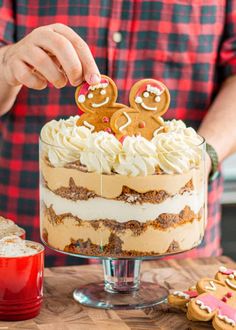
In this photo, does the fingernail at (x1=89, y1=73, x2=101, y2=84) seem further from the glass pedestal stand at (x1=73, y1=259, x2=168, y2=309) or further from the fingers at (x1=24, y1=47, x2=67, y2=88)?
the glass pedestal stand at (x1=73, y1=259, x2=168, y2=309)

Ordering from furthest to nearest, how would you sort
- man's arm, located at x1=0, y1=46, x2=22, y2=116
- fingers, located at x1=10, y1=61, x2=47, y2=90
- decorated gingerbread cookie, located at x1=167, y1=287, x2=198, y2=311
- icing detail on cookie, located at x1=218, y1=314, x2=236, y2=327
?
1. man's arm, located at x1=0, y1=46, x2=22, y2=116
2. fingers, located at x1=10, y1=61, x2=47, y2=90
3. decorated gingerbread cookie, located at x1=167, y1=287, x2=198, y2=311
4. icing detail on cookie, located at x1=218, y1=314, x2=236, y2=327

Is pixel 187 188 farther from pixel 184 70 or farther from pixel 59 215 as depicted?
pixel 184 70

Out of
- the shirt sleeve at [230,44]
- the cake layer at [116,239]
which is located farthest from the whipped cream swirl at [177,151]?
the shirt sleeve at [230,44]

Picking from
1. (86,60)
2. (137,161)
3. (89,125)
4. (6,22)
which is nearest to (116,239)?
(137,161)

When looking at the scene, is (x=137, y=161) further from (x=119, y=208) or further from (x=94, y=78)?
(x=94, y=78)

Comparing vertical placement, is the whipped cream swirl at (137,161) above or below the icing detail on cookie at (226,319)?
above

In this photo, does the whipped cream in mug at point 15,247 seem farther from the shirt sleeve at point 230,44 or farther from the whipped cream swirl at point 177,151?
the shirt sleeve at point 230,44

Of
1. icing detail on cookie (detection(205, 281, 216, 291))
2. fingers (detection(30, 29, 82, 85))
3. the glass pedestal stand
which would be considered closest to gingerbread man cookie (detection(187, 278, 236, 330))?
icing detail on cookie (detection(205, 281, 216, 291))
